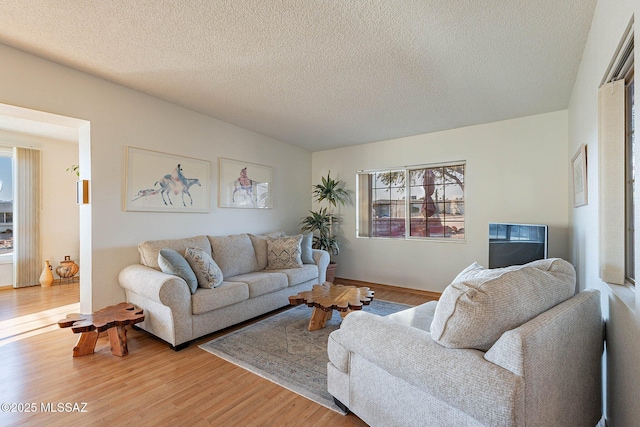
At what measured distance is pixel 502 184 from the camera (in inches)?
154

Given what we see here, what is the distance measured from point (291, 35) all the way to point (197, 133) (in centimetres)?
216

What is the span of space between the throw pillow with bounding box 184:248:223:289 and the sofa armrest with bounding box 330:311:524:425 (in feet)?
5.97

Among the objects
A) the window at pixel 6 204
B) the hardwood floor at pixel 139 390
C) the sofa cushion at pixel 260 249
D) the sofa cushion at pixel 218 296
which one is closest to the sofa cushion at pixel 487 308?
the hardwood floor at pixel 139 390

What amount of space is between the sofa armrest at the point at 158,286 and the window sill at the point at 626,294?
2854 millimetres

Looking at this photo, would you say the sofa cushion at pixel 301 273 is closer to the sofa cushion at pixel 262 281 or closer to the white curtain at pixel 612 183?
the sofa cushion at pixel 262 281

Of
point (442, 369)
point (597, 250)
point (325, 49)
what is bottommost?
point (442, 369)

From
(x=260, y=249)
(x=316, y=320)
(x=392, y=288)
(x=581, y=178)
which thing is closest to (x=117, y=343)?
(x=316, y=320)

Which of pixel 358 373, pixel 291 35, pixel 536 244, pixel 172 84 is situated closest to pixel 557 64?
pixel 536 244

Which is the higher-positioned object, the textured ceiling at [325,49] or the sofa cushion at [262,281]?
the textured ceiling at [325,49]

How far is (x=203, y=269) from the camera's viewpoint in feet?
9.70

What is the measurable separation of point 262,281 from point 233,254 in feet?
1.96

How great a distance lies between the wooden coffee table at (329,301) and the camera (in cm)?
274

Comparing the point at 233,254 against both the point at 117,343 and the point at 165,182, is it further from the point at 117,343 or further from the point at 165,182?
the point at 117,343

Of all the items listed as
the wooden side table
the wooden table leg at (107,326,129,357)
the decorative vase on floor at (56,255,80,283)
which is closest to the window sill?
the wooden side table
